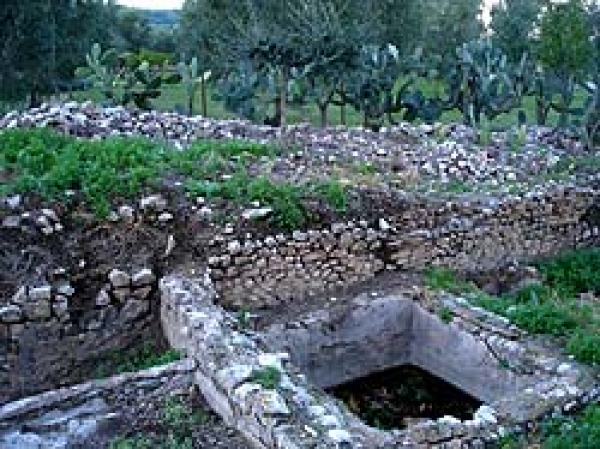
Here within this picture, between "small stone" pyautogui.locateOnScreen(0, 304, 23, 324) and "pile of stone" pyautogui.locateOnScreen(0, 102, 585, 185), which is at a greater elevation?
"pile of stone" pyautogui.locateOnScreen(0, 102, 585, 185)

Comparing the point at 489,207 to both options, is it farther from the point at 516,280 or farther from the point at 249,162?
the point at 249,162

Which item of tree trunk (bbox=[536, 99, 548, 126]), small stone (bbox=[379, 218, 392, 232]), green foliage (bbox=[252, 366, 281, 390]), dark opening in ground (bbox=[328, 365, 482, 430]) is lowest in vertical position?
dark opening in ground (bbox=[328, 365, 482, 430])

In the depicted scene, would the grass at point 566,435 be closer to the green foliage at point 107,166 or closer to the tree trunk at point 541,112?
the green foliage at point 107,166

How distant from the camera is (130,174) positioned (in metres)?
9.42

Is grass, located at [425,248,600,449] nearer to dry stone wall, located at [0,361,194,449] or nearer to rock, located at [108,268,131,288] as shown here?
dry stone wall, located at [0,361,194,449]

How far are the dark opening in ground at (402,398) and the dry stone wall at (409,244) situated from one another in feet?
3.45

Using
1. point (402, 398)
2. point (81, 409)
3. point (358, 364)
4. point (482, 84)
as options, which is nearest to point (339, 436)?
point (81, 409)

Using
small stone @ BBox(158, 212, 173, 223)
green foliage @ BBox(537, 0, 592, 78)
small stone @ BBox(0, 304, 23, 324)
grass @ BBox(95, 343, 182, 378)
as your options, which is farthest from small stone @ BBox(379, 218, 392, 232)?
green foliage @ BBox(537, 0, 592, 78)

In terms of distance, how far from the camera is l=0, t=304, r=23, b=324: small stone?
798cm

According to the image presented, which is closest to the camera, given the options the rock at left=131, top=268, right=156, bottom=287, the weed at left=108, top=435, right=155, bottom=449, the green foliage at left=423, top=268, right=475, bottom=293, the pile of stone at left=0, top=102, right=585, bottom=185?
the weed at left=108, top=435, right=155, bottom=449

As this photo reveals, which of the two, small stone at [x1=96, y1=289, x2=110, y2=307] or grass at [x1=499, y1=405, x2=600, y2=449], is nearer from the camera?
grass at [x1=499, y1=405, x2=600, y2=449]

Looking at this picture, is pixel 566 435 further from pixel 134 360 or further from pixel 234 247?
pixel 134 360

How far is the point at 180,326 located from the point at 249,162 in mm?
3090

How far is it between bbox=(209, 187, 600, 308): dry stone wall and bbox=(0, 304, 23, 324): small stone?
1864 millimetres
